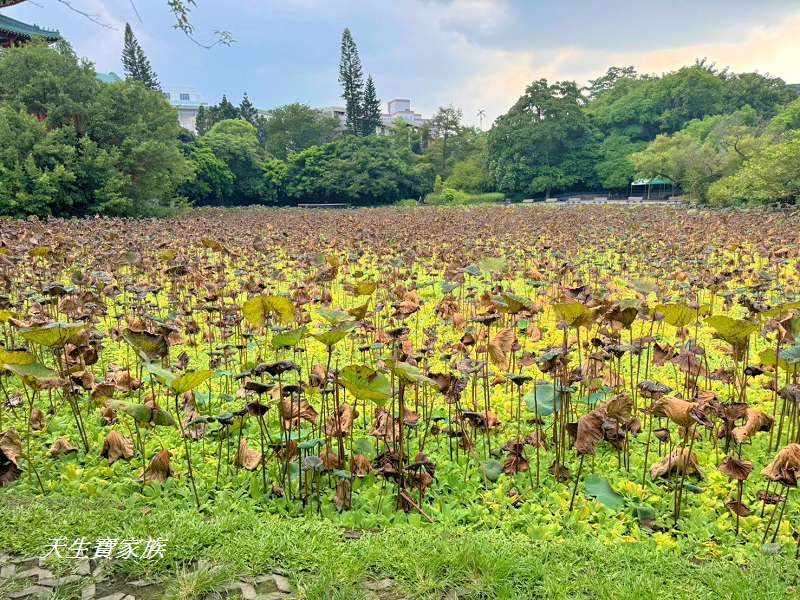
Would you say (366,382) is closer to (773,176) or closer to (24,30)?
(773,176)

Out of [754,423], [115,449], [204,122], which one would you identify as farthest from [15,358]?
[204,122]

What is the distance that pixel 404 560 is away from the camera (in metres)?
2.43

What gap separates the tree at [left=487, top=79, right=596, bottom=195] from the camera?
132 ft

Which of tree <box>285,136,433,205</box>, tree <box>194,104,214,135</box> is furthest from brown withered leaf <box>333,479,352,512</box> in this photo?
tree <box>194,104,214,135</box>

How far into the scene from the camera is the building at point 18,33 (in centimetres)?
2430

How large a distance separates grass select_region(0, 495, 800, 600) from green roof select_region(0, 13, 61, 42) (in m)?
28.1

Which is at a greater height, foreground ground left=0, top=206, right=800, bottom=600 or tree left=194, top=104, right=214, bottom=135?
tree left=194, top=104, right=214, bottom=135

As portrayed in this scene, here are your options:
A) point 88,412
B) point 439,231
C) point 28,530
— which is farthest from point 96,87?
point 28,530

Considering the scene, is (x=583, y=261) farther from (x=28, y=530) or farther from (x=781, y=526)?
(x=28, y=530)

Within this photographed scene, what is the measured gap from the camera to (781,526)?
8.84 ft

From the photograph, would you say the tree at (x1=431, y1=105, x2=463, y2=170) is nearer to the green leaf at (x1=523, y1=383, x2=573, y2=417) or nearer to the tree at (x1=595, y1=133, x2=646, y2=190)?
the tree at (x1=595, y1=133, x2=646, y2=190)

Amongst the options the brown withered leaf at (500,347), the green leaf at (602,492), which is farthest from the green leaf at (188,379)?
the green leaf at (602,492)

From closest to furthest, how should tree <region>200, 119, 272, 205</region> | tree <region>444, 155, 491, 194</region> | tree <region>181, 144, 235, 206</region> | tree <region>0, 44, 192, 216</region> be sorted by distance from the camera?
tree <region>0, 44, 192, 216</region>
tree <region>181, 144, 235, 206</region>
tree <region>200, 119, 272, 205</region>
tree <region>444, 155, 491, 194</region>

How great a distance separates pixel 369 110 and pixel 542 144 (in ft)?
51.6
